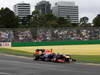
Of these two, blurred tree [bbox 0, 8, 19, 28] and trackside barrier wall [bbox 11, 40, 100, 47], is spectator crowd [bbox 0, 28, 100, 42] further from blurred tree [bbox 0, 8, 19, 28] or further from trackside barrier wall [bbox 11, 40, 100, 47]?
blurred tree [bbox 0, 8, 19, 28]

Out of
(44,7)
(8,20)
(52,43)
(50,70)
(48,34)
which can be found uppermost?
(44,7)

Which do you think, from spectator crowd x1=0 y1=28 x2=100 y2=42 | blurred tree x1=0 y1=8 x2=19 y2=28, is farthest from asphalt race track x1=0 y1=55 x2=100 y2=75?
blurred tree x1=0 y1=8 x2=19 y2=28

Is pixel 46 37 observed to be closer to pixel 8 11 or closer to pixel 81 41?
pixel 81 41

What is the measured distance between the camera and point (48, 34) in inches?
2552

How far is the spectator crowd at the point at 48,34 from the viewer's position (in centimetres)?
6169

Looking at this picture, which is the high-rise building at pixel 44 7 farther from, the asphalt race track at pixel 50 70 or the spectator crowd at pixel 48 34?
the asphalt race track at pixel 50 70

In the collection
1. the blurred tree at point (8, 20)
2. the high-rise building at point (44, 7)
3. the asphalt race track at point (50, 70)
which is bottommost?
the asphalt race track at point (50, 70)

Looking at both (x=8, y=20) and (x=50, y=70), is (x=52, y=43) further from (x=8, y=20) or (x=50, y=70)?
(x=50, y=70)

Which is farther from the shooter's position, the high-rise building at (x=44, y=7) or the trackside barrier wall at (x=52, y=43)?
the high-rise building at (x=44, y=7)

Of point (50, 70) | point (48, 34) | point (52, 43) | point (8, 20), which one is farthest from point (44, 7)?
point (50, 70)

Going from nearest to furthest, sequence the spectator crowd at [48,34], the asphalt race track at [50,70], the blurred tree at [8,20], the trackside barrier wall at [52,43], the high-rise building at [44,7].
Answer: the asphalt race track at [50,70]
the trackside barrier wall at [52,43]
the spectator crowd at [48,34]
the blurred tree at [8,20]
the high-rise building at [44,7]

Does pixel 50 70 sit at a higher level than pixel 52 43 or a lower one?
lower

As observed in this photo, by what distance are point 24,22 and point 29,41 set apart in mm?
79866

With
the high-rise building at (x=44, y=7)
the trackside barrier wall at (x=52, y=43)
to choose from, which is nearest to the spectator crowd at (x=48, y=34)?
the trackside barrier wall at (x=52, y=43)
